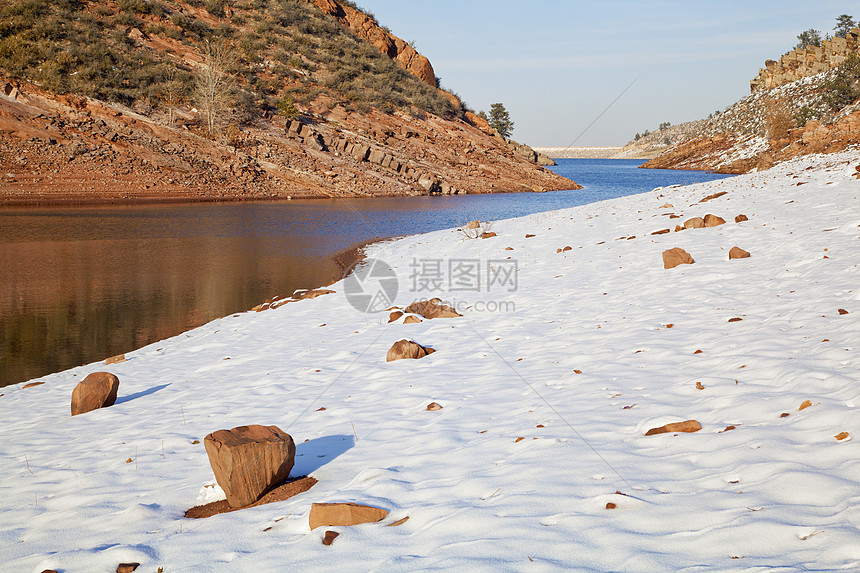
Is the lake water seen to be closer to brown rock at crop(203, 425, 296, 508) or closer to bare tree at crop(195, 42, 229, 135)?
brown rock at crop(203, 425, 296, 508)

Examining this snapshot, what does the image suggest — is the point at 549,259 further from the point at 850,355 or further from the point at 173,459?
the point at 173,459

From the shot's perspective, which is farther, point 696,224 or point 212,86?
point 212,86

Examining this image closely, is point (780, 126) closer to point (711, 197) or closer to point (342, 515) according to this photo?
point (711, 197)

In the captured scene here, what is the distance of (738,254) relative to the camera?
346 inches

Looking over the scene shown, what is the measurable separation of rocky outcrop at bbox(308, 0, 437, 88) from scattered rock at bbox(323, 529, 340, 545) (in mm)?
68243

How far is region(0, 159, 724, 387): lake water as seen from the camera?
9.97 meters

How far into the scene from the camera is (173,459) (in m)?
4.61

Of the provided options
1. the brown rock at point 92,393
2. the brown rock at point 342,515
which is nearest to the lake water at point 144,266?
the brown rock at point 92,393

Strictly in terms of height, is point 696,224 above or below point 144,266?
above

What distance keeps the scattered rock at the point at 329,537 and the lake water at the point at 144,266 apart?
735 centimetres

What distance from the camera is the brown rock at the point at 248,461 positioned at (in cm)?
372

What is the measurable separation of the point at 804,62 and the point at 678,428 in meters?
112

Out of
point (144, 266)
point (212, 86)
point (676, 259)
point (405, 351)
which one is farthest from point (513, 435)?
point (212, 86)

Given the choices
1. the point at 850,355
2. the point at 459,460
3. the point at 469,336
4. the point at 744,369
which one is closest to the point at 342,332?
the point at 469,336
